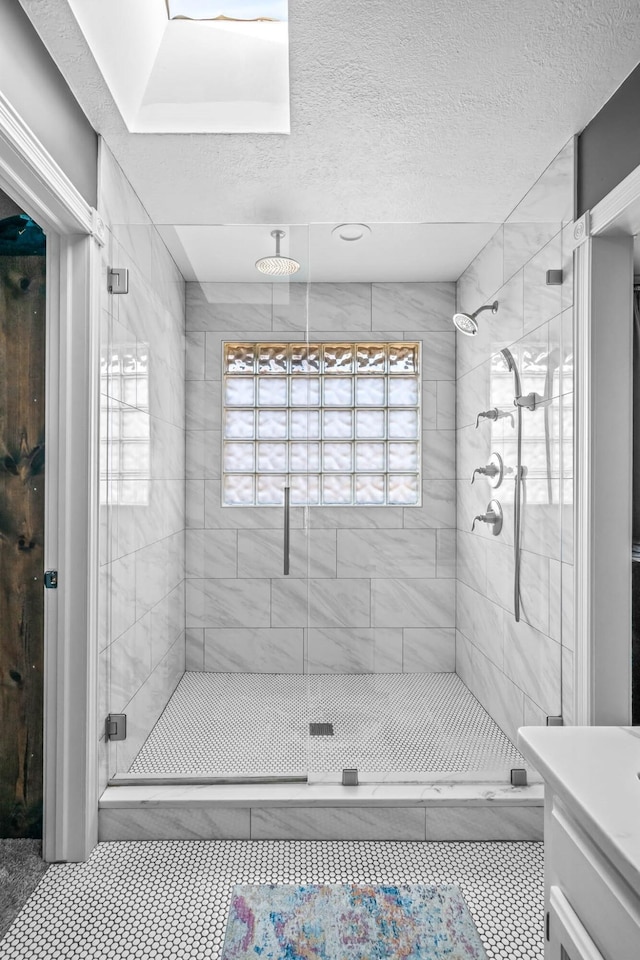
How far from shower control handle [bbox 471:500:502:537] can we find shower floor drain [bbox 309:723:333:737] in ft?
3.09

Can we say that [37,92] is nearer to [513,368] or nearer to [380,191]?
[380,191]

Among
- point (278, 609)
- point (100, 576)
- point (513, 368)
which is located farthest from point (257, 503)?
point (513, 368)

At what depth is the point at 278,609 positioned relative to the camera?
2.23m

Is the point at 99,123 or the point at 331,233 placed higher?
the point at 99,123

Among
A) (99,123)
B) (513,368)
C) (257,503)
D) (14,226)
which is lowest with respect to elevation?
(257,503)

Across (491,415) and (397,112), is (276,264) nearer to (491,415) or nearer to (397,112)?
(397,112)

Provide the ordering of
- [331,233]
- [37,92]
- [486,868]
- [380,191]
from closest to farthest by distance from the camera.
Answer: [37,92], [486,868], [331,233], [380,191]

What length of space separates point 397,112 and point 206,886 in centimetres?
254

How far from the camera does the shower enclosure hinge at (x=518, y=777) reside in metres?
2.08

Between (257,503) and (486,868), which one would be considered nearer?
(486,868)

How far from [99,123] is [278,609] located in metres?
1.84

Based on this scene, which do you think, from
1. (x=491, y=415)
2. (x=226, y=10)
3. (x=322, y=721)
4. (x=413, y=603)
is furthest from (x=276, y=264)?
Answer: (x=322, y=721)

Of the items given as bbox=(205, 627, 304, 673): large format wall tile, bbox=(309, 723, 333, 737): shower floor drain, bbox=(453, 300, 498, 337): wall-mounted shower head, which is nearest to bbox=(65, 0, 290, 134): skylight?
bbox=(453, 300, 498, 337): wall-mounted shower head

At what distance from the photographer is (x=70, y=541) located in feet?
6.16
